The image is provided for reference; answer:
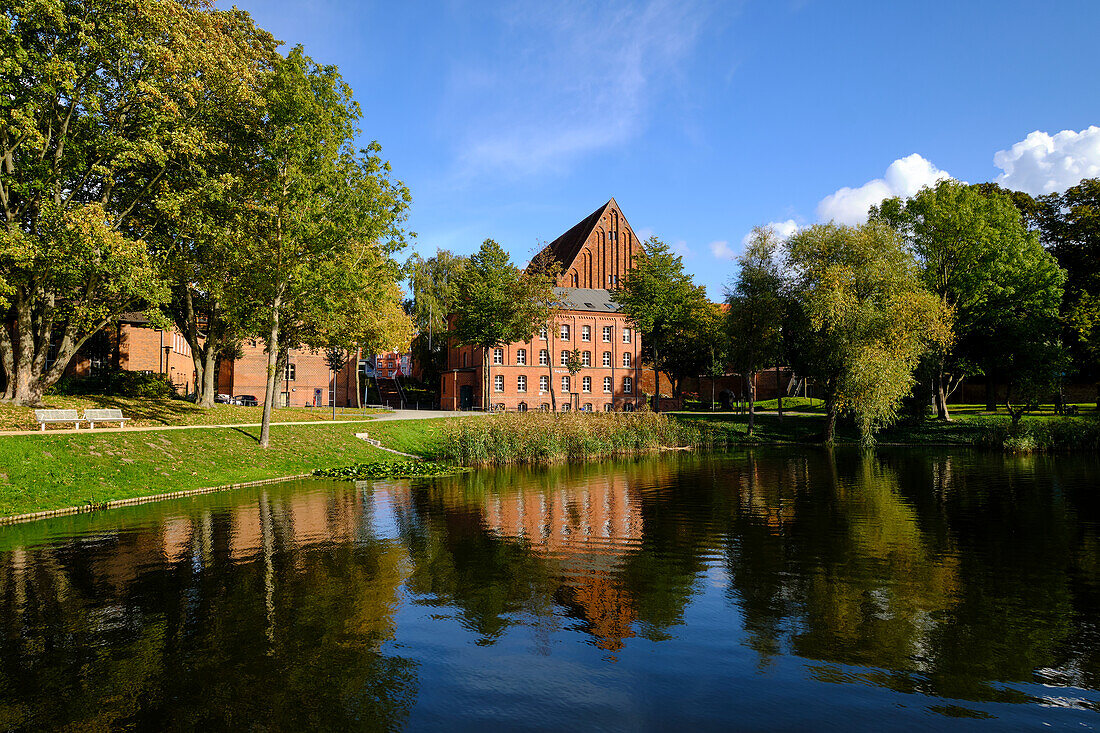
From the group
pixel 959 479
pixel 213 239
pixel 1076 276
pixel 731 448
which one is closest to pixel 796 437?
pixel 731 448

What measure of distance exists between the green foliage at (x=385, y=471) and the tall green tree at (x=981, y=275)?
3434 centimetres

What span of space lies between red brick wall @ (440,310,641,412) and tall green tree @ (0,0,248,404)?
123 feet

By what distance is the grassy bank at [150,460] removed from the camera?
17.2m

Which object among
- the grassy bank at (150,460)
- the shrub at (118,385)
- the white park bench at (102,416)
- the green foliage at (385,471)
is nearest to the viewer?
the grassy bank at (150,460)

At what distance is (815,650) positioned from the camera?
23.4ft

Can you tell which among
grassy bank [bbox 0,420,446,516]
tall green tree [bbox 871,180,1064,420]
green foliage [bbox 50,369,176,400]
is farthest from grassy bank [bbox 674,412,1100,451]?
green foliage [bbox 50,369,176,400]

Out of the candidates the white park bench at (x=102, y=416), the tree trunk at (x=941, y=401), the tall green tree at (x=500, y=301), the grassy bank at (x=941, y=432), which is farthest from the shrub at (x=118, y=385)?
the tree trunk at (x=941, y=401)

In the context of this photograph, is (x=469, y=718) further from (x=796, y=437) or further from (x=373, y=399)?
(x=373, y=399)

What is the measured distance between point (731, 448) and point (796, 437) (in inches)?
327

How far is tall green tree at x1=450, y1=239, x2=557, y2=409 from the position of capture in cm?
5312

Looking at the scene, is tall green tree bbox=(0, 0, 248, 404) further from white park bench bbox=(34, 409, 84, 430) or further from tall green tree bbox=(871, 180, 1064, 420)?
tall green tree bbox=(871, 180, 1064, 420)

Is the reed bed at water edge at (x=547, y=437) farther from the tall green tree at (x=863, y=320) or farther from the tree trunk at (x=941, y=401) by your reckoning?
the tree trunk at (x=941, y=401)

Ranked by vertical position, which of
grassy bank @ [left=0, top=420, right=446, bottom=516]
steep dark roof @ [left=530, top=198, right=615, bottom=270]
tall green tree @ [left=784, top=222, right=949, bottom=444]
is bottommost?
grassy bank @ [left=0, top=420, right=446, bottom=516]

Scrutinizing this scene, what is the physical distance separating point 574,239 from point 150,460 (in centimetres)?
6986
